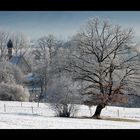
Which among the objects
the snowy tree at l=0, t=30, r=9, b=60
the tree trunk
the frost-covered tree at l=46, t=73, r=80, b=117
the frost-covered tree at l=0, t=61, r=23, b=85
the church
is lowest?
the tree trunk

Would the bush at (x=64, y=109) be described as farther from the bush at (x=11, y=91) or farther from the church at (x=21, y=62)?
the church at (x=21, y=62)

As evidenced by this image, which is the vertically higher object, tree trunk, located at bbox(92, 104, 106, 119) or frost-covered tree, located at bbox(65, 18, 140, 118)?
frost-covered tree, located at bbox(65, 18, 140, 118)

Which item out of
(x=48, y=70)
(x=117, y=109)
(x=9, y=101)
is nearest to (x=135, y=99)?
(x=117, y=109)

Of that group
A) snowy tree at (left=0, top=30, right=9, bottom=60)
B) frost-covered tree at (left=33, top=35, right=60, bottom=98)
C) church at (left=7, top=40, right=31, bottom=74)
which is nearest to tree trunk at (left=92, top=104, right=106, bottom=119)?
frost-covered tree at (left=33, top=35, right=60, bottom=98)

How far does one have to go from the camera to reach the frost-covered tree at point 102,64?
24.3 ft

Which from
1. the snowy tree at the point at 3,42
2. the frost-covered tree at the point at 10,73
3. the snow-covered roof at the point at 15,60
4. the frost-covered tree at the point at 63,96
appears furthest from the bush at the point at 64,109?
the snowy tree at the point at 3,42

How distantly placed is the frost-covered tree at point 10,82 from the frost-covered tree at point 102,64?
1117mm

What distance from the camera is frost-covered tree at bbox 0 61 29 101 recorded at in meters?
6.82

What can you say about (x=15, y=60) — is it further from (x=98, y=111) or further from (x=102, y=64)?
(x=98, y=111)

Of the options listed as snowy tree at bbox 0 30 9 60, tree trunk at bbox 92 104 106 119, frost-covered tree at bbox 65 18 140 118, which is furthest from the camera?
tree trunk at bbox 92 104 106 119

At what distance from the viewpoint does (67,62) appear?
298 inches

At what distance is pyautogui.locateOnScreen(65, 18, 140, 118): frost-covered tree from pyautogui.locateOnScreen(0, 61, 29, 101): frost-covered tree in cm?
112

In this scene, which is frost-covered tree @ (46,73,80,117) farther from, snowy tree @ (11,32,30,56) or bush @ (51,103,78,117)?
snowy tree @ (11,32,30,56)

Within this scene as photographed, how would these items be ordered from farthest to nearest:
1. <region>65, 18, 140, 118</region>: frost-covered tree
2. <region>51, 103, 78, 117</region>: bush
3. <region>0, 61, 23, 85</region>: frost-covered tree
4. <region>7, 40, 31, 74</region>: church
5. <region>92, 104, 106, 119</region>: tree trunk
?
<region>51, 103, 78, 117</region>: bush < <region>92, 104, 106, 119</region>: tree trunk < <region>65, 18, 140, 118</region>: frost-covered tree < <region>0, 61, 23, 85</region>: frost-covered tree < <region>7, 40, 31, 74</region>: church
